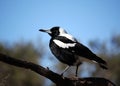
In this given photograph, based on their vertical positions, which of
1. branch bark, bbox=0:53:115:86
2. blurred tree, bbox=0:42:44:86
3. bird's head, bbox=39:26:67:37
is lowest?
blurred tree, bbox=0:42:44:86

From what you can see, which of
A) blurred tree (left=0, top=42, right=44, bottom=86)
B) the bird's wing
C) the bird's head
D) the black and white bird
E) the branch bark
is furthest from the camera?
blurred tree (left=0, top=42, right=44, bottom=86)

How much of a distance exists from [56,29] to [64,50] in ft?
2.44

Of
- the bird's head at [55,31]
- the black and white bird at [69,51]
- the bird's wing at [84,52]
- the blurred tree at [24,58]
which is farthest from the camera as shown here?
the blurred tree at [24,58]

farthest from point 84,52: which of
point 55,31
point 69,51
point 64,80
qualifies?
point 64,80

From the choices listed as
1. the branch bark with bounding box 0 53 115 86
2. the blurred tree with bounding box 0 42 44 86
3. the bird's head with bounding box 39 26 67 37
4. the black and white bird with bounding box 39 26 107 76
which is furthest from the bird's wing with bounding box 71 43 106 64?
the blurred tree with bounding box 0 42 44 86

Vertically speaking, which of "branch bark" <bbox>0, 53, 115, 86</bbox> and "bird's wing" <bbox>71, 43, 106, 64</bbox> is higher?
"branch bark" <bbox>0, 53, 115, 86</bbox>

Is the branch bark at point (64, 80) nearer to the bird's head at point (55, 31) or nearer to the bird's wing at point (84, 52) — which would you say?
the bird's wing at point (84, 52)

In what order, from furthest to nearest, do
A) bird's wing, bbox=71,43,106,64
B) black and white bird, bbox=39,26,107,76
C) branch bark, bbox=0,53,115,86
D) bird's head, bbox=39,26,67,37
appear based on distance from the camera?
bird's head, bbox=39,26,67,37
black and white bird, bbox=39,26,107,76
bird's wing, bbox=71,43,106,64
branch bark, bbox=0,53,115,86

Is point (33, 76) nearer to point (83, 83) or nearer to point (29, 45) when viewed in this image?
point (29, 45)

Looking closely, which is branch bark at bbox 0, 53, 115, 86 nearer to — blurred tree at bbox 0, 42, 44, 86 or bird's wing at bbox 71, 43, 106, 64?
bird's wing at bbox 71, 43, 106, 64

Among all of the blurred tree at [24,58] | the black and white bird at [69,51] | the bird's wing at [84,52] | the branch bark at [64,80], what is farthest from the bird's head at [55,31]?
the blurred tree at [24,58]

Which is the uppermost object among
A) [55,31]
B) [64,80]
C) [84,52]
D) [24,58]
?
[64,80]

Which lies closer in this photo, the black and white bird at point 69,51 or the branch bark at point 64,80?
the branch bark at point 64,80

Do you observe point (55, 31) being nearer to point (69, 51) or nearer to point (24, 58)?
point (69, 51)
